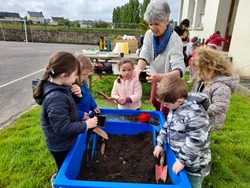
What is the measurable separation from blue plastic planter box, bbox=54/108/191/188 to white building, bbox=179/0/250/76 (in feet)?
14.6

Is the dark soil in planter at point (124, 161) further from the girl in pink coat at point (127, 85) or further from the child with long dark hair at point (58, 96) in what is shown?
the girl in pink coat at point (127, 85)

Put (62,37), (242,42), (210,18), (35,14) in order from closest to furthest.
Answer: (242,42), (210,18), (62,37), (35,14)

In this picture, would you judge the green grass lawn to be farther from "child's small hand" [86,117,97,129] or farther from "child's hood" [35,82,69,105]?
"child's hood" [35,82,69,105]

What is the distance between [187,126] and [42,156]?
1580 millimetres

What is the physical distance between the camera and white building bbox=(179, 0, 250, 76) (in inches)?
210

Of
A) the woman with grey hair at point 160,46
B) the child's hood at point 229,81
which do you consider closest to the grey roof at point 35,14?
the woman with grey hair at point 160,46

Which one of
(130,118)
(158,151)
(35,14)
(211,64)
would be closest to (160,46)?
(211,64)

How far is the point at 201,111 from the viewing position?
3.91 feet

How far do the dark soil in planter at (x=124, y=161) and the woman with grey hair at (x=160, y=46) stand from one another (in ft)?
1.88

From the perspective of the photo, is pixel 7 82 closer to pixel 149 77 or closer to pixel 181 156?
pixel 149 77

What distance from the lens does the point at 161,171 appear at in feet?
4.48

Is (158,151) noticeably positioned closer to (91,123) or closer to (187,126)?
(187,126)

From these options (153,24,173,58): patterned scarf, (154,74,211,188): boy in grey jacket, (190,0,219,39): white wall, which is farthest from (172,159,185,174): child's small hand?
(190,0,219,39): white wall

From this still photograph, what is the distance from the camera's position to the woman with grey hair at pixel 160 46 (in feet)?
5.70
